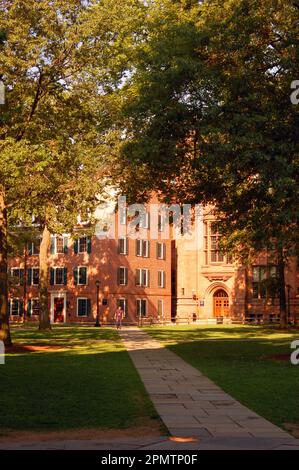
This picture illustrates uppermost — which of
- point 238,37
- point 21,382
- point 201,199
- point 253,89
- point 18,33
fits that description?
point 18,33

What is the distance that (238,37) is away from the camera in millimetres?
20969

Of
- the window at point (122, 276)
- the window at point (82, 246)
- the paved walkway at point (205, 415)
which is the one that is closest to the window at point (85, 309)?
the window at point (122, 276)

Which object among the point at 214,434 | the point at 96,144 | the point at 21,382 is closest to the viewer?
the point at 214,434

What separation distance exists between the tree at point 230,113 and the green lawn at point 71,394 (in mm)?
6301

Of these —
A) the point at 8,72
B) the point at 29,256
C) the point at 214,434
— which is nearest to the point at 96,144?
the point at 8,72

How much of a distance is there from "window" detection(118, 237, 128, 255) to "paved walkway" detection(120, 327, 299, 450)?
188 ft

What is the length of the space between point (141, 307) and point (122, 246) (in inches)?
294

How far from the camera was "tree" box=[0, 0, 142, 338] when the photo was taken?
86.8ft

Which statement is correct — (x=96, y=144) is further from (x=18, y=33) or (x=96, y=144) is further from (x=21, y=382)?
(x=21, y=382)

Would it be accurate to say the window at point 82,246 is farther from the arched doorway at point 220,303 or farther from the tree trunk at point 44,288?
the tree trunk at point 44,288

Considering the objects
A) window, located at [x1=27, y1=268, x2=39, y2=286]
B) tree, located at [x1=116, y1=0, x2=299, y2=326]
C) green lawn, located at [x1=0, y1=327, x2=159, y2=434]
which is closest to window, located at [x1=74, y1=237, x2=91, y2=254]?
window, located at [x1=27, y1=268, x2=39, y2=286]
